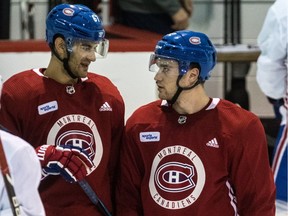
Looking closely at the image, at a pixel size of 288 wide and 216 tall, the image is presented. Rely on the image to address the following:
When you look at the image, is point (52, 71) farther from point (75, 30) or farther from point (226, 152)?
point (226, 152)

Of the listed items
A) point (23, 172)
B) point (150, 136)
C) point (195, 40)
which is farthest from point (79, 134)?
point (23, 172)

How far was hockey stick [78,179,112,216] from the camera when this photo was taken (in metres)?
3.18

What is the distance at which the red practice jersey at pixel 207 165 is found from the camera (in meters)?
3.11

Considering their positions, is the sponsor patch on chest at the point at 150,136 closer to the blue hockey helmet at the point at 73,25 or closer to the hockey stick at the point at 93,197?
the hockey stick at the point at 93,197

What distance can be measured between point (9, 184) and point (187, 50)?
0.94m

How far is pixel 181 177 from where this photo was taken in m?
3.13

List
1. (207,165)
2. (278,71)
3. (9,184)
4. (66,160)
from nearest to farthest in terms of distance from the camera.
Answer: (9,184), (66,160), (207,165), (278,71)

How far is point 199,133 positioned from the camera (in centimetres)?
314

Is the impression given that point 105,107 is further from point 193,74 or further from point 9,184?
point 9,184

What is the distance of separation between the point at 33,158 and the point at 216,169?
81 centimetres

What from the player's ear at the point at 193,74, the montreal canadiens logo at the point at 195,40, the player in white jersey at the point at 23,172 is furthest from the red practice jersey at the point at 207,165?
the player in white jersey at the point at 23,172

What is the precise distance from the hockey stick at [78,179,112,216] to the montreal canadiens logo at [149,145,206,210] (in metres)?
0.23

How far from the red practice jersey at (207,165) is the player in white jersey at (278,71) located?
4.63 ft

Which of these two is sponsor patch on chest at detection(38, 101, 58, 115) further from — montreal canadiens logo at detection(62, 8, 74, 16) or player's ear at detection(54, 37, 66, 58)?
montreal canadiens logo at detection(62, 8, 74, 16)
